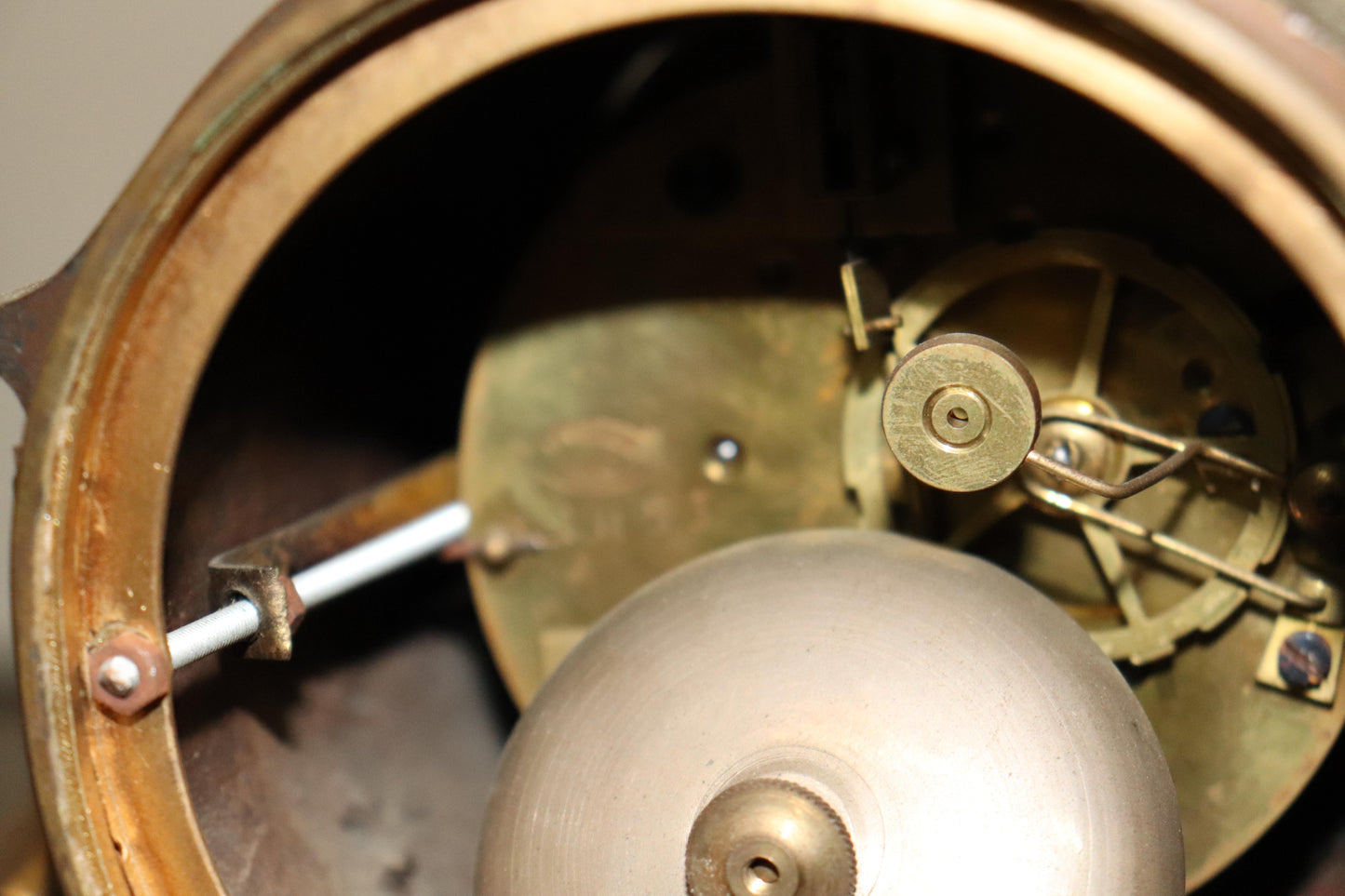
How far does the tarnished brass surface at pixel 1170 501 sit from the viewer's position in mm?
794

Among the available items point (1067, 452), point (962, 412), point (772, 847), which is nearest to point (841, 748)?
point (772, 847)

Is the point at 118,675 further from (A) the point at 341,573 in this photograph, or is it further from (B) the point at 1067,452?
(B) the point at 1067,452

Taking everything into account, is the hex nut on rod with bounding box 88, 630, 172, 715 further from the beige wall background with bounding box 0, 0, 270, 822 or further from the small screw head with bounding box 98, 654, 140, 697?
the beige wall background with bounding box 0, 0, 270, 822

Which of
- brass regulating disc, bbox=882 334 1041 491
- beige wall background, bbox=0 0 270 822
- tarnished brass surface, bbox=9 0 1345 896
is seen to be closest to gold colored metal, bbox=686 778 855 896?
brass regulating disc, bbox=882 334 1041 491

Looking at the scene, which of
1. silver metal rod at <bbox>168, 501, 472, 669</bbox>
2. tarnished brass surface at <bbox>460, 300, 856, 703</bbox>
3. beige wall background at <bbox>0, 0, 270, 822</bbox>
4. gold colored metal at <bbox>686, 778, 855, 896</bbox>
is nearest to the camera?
gold colored metal at <bbox>686, 778, 855, 896</bbox>

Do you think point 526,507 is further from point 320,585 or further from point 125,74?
point 125,74

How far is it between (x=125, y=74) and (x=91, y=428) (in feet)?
2.60

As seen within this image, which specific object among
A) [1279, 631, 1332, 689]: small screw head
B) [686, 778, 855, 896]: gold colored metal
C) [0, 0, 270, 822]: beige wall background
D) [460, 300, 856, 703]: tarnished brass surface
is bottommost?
[686, 778, 855, 896]: gold colored metal

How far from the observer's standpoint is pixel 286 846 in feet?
2.75

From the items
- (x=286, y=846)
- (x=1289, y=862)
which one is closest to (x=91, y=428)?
(x=286, y=846)

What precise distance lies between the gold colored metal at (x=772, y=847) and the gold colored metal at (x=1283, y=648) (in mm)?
374

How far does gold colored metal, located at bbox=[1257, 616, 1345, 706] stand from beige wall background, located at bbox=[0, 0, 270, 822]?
1.15 m

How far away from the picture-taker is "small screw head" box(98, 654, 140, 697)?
646 mm

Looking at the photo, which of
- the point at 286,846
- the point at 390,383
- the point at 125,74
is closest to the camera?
the point at 286,846
